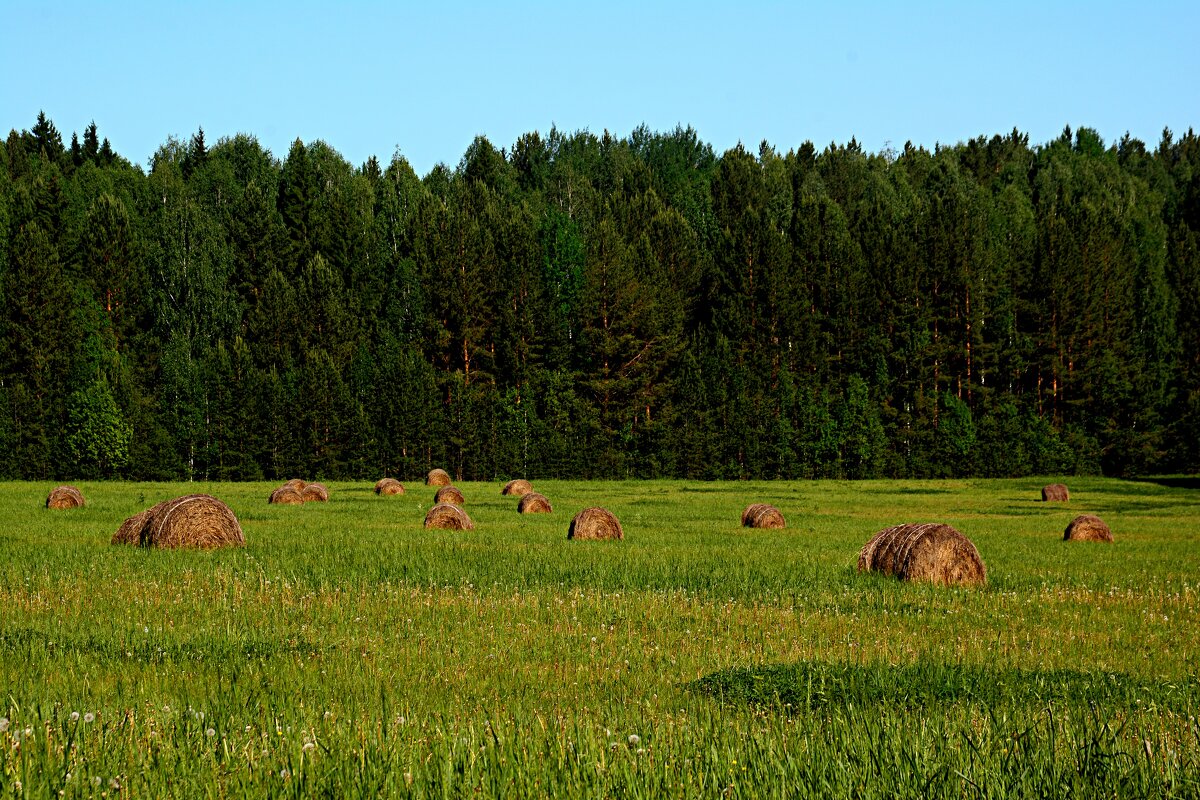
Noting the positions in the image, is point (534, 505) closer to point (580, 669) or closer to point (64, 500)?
point (64, 500)

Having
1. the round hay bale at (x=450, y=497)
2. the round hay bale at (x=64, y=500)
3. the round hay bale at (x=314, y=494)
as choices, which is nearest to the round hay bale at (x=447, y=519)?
the round hay bale at (x=450, y=497)

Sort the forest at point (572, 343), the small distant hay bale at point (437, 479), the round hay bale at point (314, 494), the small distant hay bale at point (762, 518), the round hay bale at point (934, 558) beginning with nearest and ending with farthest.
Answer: the round hay bale at point (934, 558)
the small distant hay bale at point (762, 518)
the round hay bale at point (314, 494)
the small distant hay bale at point (437, 479)
the forest at point (572, 343)

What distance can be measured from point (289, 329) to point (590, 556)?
6375 centimetres

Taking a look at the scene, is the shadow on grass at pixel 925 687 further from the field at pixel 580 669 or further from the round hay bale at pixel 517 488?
the round hay bale at pixel 517 488

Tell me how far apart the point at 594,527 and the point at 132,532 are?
1137cm

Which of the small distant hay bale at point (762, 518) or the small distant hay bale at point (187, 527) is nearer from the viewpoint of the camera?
the small distant hay bale at point (187, 527)

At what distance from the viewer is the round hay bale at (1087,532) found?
31688mm

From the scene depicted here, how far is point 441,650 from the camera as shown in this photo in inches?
475

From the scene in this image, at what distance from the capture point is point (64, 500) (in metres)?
37.7

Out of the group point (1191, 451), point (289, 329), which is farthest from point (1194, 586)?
point (289, 329)

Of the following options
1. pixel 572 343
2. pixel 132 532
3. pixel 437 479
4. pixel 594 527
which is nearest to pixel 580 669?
pixel 132 532

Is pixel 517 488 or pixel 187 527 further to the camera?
pixel 517 488

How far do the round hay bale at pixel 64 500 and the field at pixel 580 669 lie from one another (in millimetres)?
9889

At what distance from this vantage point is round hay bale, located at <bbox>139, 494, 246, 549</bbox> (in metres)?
22.9
